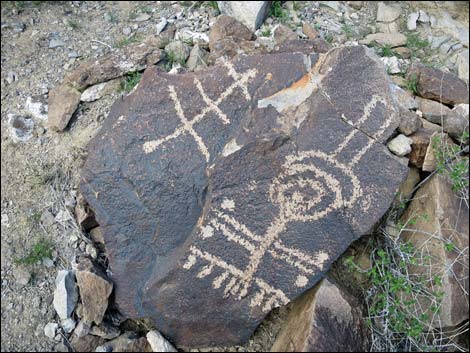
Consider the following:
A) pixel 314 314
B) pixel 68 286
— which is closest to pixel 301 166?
pixel 314 314

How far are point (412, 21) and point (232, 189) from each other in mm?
2193

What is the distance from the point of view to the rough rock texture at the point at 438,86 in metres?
3.04

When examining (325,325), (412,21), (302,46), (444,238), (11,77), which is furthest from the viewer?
(412,21)

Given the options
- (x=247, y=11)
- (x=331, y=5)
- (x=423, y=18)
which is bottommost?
(x=423, y=18)

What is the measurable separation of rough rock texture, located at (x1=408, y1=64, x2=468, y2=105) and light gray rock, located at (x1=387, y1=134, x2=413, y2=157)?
0.62m

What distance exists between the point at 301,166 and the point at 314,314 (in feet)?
2.19

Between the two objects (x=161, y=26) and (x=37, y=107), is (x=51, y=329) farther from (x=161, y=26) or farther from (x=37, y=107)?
(x=161, y=26)

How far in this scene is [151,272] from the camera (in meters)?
2.38

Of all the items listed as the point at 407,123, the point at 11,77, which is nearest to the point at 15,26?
the point at 11,77

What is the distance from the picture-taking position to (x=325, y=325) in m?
2.18

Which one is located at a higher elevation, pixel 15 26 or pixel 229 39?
→ pixel 15 26

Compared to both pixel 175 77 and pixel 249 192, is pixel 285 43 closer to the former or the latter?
pixel 175 77

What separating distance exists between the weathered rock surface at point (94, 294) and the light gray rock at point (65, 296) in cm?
7

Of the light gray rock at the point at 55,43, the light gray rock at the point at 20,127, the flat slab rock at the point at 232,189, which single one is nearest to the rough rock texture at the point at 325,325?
the flat slab rock at the point at 232,189
